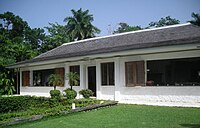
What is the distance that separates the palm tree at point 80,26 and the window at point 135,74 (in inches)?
1097

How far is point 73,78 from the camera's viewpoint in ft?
53.7

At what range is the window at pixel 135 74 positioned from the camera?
43.6ft

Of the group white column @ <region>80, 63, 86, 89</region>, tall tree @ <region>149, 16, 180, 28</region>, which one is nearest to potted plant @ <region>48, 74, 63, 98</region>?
white column @ <region>80, 63, 86, 89</region>

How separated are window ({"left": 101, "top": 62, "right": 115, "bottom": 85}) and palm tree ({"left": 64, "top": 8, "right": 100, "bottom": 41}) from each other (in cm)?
2604

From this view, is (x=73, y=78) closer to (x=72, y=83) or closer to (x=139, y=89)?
(x=72, y=83)

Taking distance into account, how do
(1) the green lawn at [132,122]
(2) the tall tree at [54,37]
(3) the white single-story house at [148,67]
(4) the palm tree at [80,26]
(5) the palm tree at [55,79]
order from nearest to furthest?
1. (1) the green lawn at [132,122]
2. (3) the white single-story house at [148,67]
3. (5) the palm tree at [55,79]
4. (2) the tall tree at [54,37]
5. (4) the palm tree at [80,26]

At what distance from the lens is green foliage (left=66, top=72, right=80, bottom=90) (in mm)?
16359

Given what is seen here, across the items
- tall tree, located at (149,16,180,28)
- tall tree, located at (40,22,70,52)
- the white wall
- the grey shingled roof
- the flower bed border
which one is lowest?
the flower bed border

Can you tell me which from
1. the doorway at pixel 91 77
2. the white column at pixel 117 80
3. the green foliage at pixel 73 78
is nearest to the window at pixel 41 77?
the green foliage at pixel 73 78

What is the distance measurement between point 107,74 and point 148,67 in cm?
301

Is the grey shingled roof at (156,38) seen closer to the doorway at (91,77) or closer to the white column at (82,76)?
the white column at (82,76)

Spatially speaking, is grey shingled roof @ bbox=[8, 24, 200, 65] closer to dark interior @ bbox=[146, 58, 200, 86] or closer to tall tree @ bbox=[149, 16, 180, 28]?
dark interior @ bbox=[146, 58, 200, 86]

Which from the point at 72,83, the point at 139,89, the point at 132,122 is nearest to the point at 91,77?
the point at 72,83

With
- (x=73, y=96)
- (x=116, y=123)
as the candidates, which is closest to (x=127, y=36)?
(x=73, y=96)
